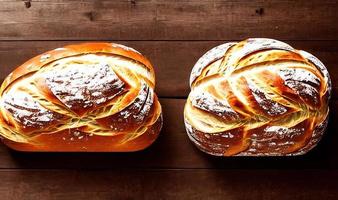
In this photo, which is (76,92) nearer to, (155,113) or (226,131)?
(155,113)

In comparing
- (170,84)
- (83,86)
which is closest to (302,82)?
(170,84)

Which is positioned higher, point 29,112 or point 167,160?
point 29,112

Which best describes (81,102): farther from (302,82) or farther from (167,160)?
(302,82)

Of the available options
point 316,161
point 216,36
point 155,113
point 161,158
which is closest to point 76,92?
point 155,113

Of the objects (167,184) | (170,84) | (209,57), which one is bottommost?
(167,184)

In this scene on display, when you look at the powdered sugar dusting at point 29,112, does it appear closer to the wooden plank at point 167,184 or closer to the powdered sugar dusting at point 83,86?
the powdered sugar dusting at point 83,86

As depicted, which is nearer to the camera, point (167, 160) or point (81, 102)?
point (81, 102)
